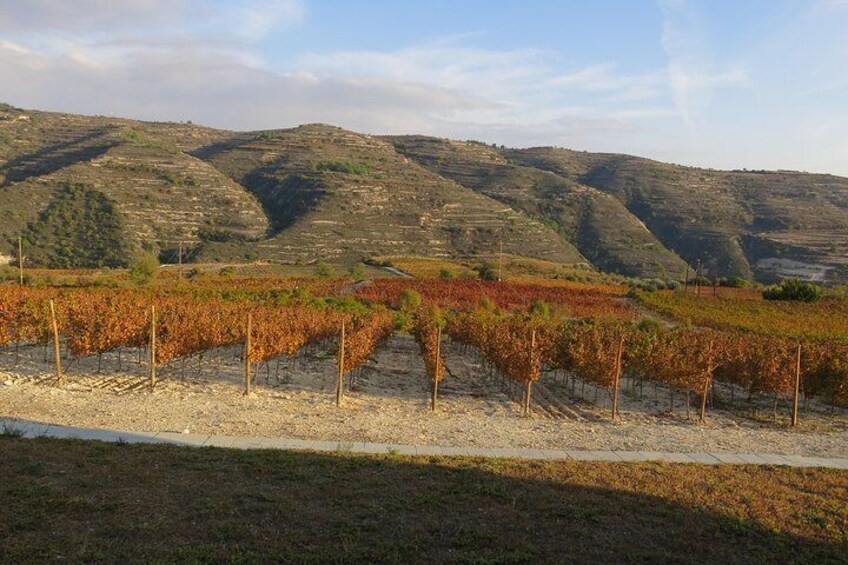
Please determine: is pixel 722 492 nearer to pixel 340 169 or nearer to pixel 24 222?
pixel 24 222

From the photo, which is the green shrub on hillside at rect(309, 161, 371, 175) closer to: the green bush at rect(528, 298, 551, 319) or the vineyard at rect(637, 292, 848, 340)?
the vineyard at rect(637, 292, 848, 340)

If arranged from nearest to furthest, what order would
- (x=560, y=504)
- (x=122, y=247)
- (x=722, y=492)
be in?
(x=560, y=504)
(x=722, y=492)
(x=122, y=247)

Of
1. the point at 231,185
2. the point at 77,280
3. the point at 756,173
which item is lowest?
the point at 77,280

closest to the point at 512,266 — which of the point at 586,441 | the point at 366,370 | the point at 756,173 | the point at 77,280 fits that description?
the point at 77,280

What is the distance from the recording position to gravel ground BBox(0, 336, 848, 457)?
11.4 metres

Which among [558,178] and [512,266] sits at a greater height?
[558,178]

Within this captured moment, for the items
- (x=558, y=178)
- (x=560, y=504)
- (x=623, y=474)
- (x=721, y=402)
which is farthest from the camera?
(x=558, y=178)

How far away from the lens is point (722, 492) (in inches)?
326

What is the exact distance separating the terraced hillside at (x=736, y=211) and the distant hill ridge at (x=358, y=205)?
13.8 inches

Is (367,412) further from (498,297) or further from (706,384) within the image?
(498,297)

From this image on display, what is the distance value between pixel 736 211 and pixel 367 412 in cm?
10791

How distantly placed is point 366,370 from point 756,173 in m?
140

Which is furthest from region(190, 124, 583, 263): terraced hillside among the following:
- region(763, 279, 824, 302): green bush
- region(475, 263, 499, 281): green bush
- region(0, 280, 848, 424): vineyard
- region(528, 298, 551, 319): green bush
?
region(0, 280, 848, 424): vineyard

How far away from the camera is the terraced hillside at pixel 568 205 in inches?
3538
